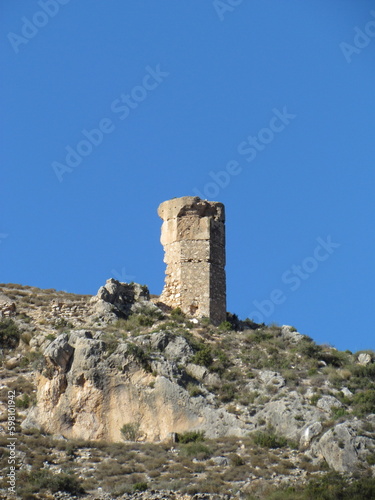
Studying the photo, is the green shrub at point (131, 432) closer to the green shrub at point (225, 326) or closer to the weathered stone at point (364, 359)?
the green shrub at point (225, 326)

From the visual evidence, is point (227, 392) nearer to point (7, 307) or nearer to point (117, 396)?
point (117, 396)

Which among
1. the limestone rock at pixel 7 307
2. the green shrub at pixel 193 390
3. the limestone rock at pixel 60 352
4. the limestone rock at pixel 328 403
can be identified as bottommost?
the limestone rock at pixel 328 403

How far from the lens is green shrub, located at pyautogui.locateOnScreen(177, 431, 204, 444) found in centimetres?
3294

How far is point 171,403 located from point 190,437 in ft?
5.15

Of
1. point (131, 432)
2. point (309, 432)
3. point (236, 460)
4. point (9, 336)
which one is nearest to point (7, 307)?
point (9, 336)

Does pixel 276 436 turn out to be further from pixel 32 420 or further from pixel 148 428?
pixel 32 420

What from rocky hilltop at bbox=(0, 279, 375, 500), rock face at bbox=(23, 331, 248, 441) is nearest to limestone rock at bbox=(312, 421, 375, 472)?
rocky hilltop at bbox=(0, 279, 375, 500)

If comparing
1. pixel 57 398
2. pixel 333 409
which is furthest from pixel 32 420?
pixel 333 409

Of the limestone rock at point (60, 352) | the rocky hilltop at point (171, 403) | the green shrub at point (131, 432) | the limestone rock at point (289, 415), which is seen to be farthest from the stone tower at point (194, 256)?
the green shrub at point (131, 432)

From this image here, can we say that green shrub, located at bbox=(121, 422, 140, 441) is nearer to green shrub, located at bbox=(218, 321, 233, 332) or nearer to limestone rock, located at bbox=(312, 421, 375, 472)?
limestone rock, located at bbox=(312, 421, 375, 472)

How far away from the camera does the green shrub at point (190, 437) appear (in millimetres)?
32938

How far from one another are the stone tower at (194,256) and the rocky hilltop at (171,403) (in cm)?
70

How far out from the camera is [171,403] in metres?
34.2

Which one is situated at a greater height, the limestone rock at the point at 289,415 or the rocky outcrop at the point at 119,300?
the rocky outcrop at the point at 119,300
